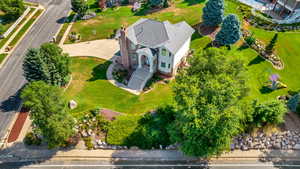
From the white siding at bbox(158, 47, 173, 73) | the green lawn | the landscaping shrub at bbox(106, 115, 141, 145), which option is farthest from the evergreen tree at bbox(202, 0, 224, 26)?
the landscaping shrub at bbox(106, 115, 141, 145)

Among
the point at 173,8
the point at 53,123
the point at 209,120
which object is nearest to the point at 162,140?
the point at 209,120

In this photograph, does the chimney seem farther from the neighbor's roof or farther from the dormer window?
the dormer window

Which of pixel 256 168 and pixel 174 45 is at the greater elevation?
pixel 174 45

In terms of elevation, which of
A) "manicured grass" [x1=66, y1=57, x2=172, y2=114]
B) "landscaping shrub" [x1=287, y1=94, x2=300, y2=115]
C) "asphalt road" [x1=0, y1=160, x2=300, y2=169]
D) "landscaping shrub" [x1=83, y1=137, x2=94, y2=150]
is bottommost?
"asphalt road" [x1=0, y1=160, x2=300, y2=169]

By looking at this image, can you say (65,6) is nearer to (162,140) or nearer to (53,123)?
(53,123)

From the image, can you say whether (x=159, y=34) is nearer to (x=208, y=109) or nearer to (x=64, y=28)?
(x=208, y=109)

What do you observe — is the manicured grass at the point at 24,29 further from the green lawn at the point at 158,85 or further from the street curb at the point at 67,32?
the green lawn at the point at 158,85
